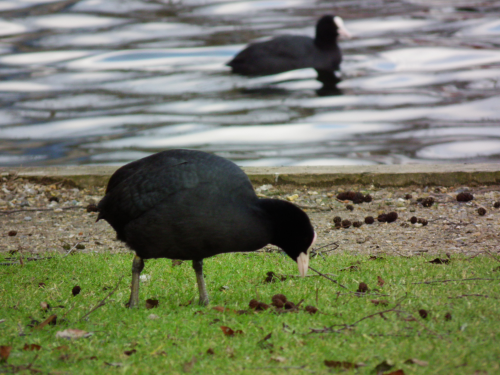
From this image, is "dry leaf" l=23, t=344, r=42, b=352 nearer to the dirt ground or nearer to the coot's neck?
the coot's neck

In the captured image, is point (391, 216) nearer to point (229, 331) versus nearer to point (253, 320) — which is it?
point (253, 320)

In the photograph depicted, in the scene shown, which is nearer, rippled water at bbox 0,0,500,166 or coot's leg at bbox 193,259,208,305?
coot's leg at bbox 193,259,208,305

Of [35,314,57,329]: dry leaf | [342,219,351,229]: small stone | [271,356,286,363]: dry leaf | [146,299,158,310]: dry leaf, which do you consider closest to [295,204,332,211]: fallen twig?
[342,219,351,229]: small stone

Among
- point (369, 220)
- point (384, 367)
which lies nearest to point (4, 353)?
point (384, 367)

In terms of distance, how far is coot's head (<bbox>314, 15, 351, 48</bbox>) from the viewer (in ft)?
45.1

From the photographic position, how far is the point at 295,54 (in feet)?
44.3

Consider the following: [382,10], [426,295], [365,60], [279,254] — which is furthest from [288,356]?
[382,10]

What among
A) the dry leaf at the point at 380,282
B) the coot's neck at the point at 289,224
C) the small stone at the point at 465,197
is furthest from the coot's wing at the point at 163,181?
the small stone at the point at 465,197

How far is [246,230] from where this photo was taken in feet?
13.8

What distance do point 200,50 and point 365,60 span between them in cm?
422

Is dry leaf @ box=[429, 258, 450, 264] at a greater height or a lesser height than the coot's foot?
lesser

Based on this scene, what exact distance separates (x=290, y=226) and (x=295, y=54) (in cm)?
970

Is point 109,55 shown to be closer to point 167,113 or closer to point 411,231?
point 167,113

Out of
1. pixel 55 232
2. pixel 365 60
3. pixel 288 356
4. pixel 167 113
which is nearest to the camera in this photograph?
pixel 288 356
